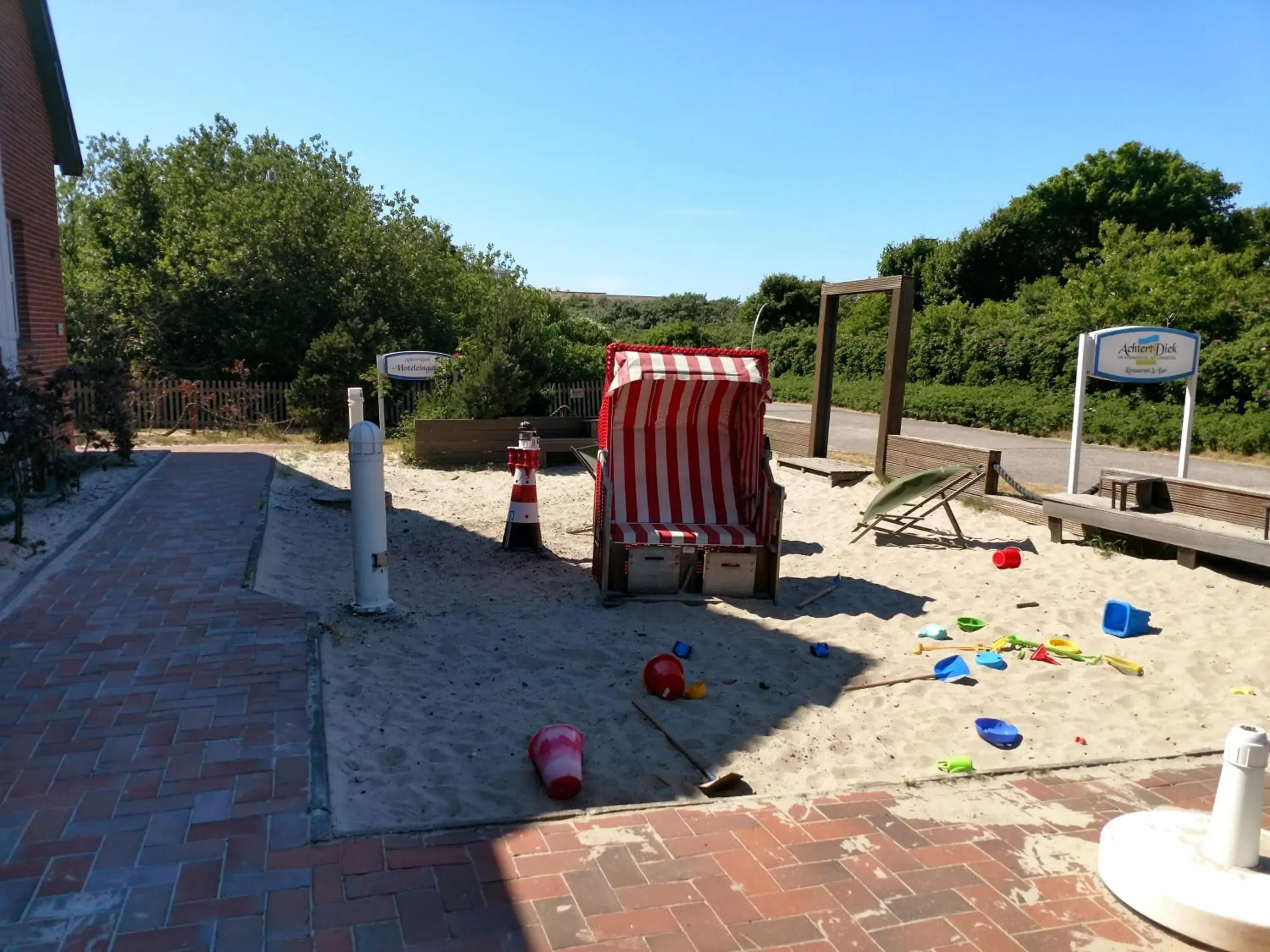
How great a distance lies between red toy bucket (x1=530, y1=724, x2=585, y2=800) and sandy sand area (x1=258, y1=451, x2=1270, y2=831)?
0.08 metres

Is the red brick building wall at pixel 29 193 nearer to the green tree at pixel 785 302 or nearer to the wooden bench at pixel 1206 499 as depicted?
the wooden bench at pixel 1206 499

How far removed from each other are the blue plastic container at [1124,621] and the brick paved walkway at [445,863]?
2203 mm

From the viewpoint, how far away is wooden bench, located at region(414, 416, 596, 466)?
14.6 m

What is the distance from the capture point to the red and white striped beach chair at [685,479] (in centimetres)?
733

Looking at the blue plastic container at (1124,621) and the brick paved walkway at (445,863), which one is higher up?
the blue plastic container at (1124,621)

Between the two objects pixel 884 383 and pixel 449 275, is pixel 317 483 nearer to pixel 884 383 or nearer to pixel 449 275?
pixel 884 383

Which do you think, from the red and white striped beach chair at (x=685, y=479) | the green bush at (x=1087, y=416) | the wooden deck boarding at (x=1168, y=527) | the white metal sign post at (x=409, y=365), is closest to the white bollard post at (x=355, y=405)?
the red and white striped beach chair at (x=685, y=479)

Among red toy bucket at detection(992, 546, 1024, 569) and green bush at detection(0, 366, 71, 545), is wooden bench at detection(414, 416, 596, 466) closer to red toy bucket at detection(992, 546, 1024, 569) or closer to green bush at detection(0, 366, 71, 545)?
green bush at detection(0, 366, 71, 545)

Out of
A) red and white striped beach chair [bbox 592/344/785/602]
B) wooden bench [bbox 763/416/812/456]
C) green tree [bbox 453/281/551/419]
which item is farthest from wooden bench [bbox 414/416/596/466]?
red and white striped beach chair [bbox 592/344/785/602]

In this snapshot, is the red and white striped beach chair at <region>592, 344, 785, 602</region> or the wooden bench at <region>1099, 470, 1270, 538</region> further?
the wooden bench at <region>1099, 470, 1270, 538</region>

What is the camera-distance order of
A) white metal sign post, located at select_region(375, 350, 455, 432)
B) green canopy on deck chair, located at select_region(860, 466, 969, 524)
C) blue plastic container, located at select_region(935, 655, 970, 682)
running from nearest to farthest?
blue plastic container, located at select_region(935, 655, 970, 682)
green canopy on deck chair, located at select_region(860, 466, 969, 524)
white metal sign post, located at select_region(375, 350, 455, 432)

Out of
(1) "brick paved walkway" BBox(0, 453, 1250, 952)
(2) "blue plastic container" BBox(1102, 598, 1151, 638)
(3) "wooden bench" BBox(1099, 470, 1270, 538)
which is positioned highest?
(3) "wooden bench" BBox(1099, 470, 1270, 538)

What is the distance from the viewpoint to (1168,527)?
7.76 m

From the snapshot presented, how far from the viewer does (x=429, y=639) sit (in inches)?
230
